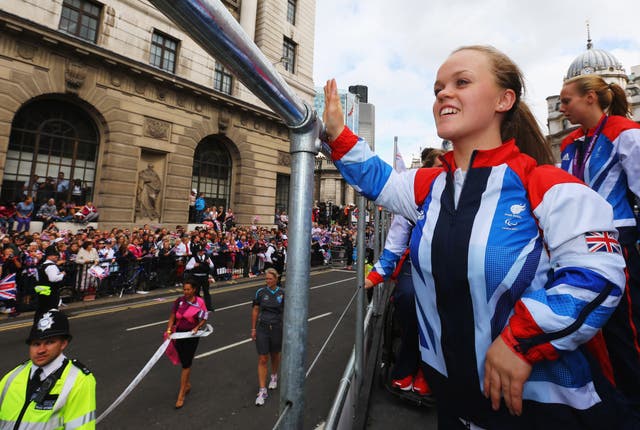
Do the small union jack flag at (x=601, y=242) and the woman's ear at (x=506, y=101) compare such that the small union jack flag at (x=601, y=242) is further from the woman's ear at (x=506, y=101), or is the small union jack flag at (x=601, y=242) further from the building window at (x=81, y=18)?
the building window at (x=81, y=18)

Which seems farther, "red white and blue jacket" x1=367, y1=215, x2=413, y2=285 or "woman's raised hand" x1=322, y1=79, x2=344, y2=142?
"red white and blue jacket" x1=367, y1=215, x2=413, y2=285

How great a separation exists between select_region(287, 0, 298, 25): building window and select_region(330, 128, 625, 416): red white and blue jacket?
2646 cm

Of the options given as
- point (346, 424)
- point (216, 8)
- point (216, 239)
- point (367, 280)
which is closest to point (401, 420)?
point (346, 424)

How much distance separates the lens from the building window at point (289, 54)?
22.8m

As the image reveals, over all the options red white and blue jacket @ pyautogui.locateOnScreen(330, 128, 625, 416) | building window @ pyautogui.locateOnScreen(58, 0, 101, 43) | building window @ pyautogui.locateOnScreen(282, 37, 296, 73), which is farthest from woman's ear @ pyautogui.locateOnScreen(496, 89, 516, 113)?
building window @ pyautogui.locateOnScreen(282, 37, 296, 73)

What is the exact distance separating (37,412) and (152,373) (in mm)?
3547

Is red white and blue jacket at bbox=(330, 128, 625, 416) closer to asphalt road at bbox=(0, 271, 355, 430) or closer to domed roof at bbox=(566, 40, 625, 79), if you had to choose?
asphalt road at bbox=(0, 271, 355, 430)

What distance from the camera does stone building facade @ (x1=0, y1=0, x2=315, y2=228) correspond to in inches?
490

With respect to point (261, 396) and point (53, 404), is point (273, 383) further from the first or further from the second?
point (53, 404)

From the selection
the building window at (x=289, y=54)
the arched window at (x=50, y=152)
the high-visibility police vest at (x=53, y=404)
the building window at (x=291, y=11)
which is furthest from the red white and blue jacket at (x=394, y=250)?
the building window at (x=291, y=11)

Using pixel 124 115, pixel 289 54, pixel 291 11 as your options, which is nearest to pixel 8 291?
pixel 124 115

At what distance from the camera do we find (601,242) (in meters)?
0.97

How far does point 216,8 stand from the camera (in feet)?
2.42

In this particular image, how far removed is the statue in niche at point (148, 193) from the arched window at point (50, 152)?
1.96 metres
